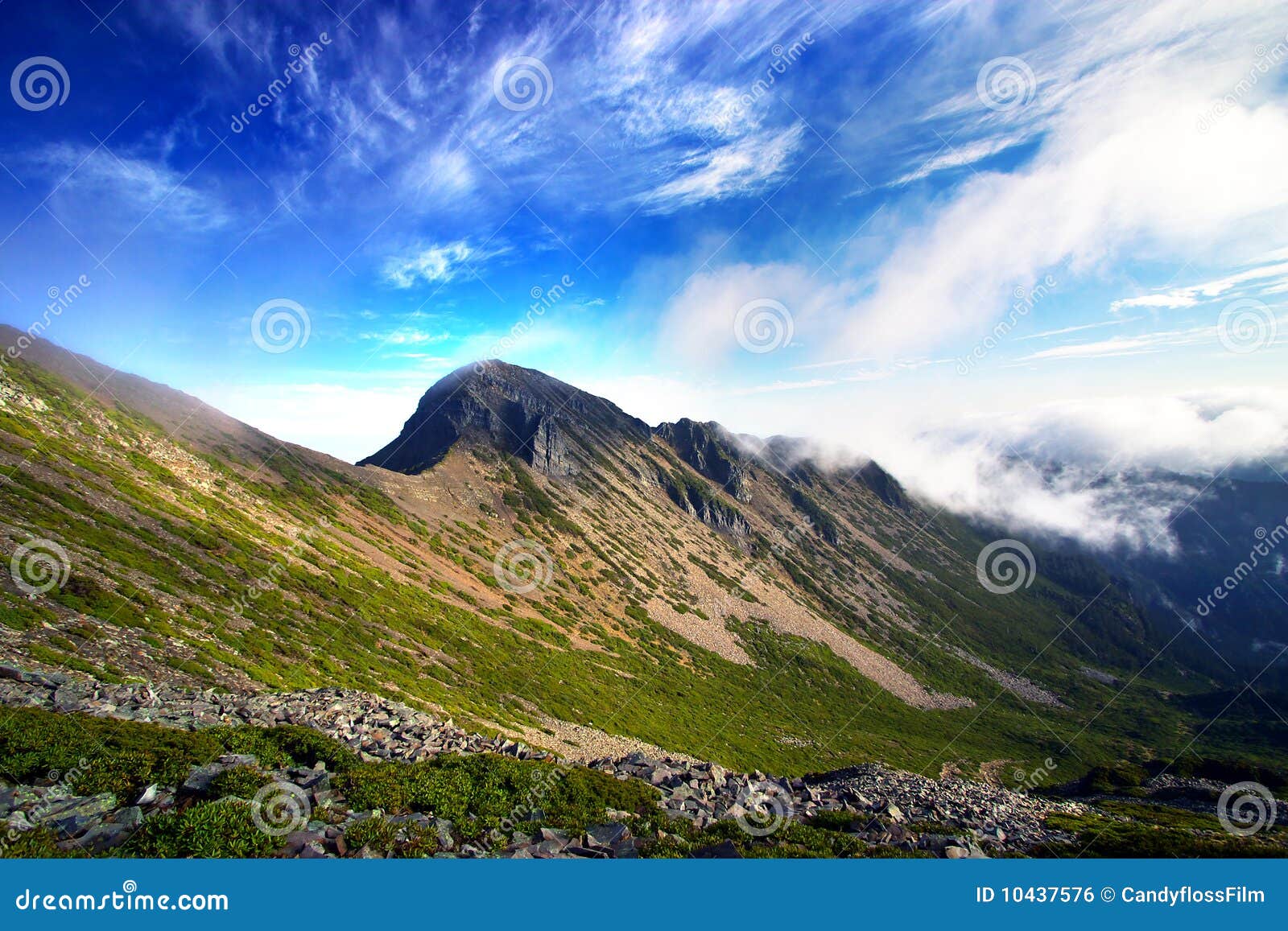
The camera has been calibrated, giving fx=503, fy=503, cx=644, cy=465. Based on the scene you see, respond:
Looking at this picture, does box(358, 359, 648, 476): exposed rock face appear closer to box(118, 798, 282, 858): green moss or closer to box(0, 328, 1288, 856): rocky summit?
box(0, 328, 1288, 856): rocky summit

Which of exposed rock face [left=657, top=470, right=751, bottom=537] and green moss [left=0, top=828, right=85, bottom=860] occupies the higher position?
exposed rock face [left=657, top=470, right=751, bottom=537]

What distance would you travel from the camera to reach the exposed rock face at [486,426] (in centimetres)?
13862

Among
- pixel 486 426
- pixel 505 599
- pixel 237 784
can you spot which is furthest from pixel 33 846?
pixel 486 426

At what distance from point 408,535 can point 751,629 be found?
3073 inches

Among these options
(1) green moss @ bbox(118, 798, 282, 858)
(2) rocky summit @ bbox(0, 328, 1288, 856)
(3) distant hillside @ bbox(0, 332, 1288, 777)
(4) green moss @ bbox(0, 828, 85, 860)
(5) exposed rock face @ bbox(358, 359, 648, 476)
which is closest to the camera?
(4) green moss @ bbox(0, 828, 85, 860)

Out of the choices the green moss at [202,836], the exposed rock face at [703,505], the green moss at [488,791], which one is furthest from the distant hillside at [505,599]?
the green moss at [202,836]

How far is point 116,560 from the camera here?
3562 cm

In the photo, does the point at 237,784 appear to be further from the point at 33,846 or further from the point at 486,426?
the point at 486,426

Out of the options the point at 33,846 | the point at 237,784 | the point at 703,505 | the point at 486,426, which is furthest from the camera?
the point at 703,505

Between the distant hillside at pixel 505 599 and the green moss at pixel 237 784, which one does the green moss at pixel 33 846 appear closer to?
the green moss at pixel 237 784

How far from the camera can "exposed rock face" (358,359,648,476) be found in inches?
5458

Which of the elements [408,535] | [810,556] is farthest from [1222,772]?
[810,556]

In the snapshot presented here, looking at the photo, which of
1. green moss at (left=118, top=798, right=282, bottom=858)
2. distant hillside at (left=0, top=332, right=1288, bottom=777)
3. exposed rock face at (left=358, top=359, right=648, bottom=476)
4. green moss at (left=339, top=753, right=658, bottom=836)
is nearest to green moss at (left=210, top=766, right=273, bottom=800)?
green moss at (left=118, top=798, right=282, bottom=858)

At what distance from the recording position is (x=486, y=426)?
141750 mm
